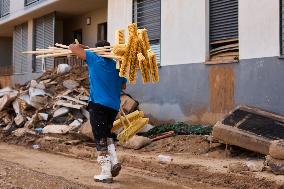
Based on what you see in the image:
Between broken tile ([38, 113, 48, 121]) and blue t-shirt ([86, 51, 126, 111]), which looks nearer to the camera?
blue t-shirt ([86, 51, 126, 111])

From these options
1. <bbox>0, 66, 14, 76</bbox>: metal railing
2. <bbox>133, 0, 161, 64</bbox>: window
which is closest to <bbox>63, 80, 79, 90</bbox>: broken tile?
<bbox>133, 0, 161, 64</bbox>: window

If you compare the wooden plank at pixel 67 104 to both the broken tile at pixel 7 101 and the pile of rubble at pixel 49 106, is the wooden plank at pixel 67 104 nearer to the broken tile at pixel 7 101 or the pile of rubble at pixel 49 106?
the pile of rubble at pixel 49 106

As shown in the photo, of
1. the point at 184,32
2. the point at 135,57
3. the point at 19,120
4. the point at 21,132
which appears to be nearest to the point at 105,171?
the point at 135,57

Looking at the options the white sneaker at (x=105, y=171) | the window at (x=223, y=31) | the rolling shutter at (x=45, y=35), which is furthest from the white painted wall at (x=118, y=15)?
the white sneaker at (x=105, y=171)

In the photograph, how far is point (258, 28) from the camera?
9.44 metres

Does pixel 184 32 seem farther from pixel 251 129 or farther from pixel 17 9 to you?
pixel 17 9

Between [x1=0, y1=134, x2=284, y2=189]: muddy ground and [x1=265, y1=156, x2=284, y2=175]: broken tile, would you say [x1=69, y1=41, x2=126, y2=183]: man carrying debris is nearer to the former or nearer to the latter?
[x1=0, y1=134, x2=284, y2=189]: muddy ground

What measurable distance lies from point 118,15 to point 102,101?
7948mm

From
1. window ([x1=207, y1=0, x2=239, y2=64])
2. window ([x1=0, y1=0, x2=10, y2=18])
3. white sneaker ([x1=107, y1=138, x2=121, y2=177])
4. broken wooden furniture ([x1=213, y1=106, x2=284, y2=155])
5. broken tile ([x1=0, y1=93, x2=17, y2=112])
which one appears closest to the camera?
white sneaker ([x1=107, y1=138, x2=121, y2=177])

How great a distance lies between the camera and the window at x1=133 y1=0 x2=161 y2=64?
12664mm

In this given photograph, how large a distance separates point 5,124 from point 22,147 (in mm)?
2769

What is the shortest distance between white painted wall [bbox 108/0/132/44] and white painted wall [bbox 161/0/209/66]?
65.5 inches

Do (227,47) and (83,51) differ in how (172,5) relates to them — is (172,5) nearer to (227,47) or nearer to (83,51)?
(227,47)

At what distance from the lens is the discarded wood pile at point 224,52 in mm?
10195
